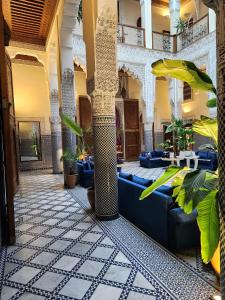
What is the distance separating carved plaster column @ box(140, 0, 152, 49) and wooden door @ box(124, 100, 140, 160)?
10.6 ft

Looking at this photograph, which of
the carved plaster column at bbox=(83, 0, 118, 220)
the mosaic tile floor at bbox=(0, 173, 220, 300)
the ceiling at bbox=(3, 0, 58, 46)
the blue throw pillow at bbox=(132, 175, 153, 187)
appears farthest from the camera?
the ceiling at bbox=(3, 0, 58, 46)

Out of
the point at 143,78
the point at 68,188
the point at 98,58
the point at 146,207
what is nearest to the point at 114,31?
the point at 98,58

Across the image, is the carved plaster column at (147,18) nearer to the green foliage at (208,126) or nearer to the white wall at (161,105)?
the white wall at (161,105)

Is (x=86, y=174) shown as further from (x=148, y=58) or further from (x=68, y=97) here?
(x=148, y=58)

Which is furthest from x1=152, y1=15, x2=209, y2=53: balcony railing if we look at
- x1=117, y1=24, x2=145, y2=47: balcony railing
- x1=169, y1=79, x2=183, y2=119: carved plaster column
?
x1=169, y1=79, x2=183, y2=119: carved plaster column

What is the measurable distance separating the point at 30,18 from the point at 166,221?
6.61m

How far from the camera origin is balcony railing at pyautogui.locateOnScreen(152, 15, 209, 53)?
9.67 m

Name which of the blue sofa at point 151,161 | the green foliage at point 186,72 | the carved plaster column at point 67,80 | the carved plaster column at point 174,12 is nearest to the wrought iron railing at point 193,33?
the carved plaster column at point 174,12

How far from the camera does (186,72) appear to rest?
4.50 ft

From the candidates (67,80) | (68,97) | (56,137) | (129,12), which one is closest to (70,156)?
(68,97)

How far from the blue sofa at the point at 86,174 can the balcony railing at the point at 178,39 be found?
712 cm

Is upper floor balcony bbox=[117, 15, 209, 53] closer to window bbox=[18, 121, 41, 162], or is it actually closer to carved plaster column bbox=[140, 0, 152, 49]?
carved plaster column bbox=[140, 0, 152, 49]

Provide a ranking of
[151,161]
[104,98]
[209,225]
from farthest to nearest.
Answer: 1. [151,161]
2. [104,98]
3. [209,225]

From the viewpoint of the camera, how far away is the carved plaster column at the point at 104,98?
11.6ft
